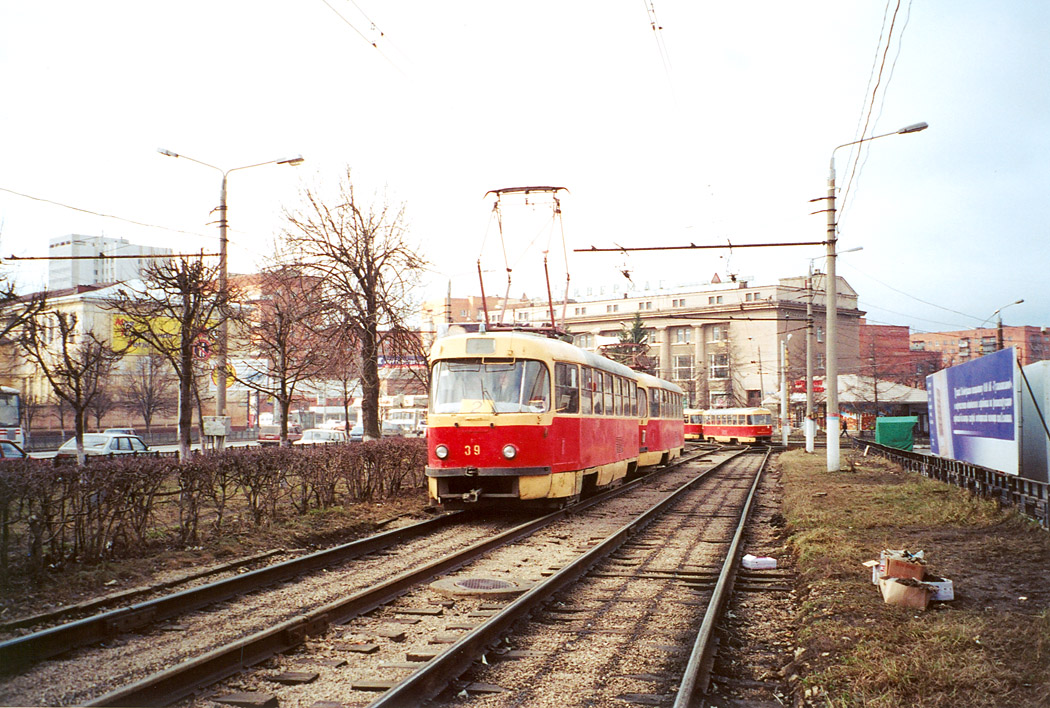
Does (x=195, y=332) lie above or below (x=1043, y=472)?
above

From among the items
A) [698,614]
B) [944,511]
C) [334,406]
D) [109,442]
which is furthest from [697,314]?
[698,614]

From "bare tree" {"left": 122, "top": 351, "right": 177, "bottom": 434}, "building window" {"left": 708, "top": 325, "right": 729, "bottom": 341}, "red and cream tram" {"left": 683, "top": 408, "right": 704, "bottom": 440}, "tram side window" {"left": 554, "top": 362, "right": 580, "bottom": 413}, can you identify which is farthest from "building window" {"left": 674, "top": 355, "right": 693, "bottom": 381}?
"tram side window" {"left": 554, "top": 362, "right": 580, "bottom": 413}

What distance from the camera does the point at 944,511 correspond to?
13.7 meters

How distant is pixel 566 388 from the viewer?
14773mm

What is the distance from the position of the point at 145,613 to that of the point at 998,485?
12.3 metres

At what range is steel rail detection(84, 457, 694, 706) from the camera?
16.3 ft

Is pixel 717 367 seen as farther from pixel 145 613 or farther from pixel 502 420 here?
pixel 145 613

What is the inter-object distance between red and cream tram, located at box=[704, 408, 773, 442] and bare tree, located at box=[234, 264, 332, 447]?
39.5 meters

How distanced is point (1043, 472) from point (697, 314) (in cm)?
7995

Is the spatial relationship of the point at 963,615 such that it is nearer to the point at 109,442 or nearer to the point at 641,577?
the point at 641,577

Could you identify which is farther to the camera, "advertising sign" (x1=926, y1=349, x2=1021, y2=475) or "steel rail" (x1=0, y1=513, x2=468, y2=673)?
"advertising sign" (x1=926, y1=349, x2=1021, y2=475)

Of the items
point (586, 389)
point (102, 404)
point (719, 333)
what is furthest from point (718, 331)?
point (586, 389)

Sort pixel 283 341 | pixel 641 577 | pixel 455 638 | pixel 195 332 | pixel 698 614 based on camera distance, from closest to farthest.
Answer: pixel 455 638 < pixel 698 614 < pixel 641 577 < pixel 195 332 < pixel 283 341

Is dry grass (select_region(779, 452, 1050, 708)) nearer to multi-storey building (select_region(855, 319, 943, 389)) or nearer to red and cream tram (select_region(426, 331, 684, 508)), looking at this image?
red and cream tram (select_region(426, 331, 684, 508))
